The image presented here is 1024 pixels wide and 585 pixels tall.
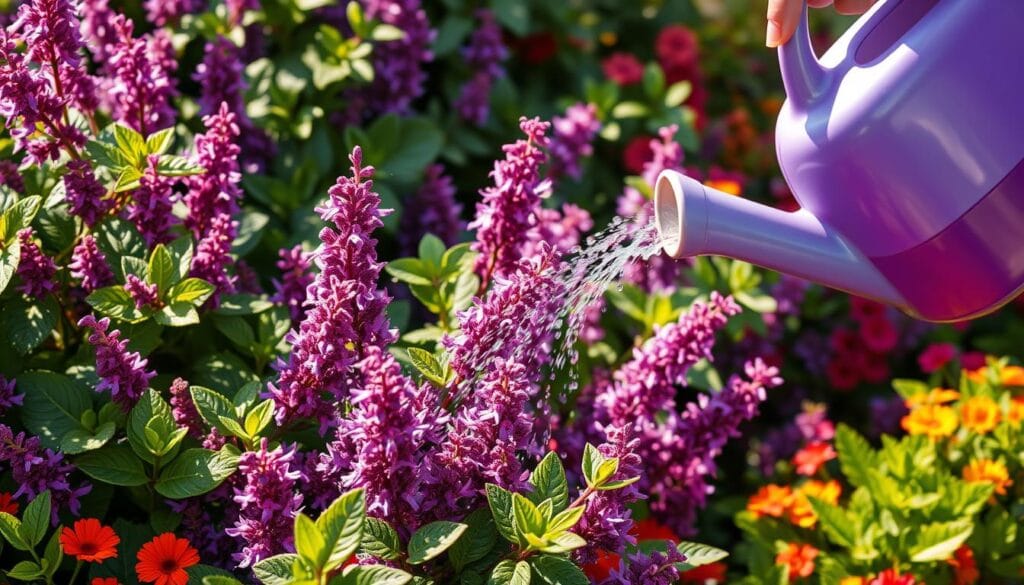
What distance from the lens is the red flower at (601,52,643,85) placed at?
2.79 m

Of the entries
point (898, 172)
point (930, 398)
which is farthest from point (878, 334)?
point (898, 172)

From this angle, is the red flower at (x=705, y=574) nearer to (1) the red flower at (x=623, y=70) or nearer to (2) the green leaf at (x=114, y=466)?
(2) the green leaf at (x=114, y=466)

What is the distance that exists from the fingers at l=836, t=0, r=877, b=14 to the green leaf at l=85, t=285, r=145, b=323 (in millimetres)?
984

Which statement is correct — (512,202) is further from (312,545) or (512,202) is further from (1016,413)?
(1016,413)

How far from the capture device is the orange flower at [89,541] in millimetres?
1294

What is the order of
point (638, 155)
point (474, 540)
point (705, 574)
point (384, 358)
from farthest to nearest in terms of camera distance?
1. point (638, 155)
2. point (705, 574)
3. point (474, 540)
4. point (384, 358)

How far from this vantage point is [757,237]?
51.1 inches

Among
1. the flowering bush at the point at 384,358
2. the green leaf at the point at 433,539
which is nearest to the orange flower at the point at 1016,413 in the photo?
the flowering bush at the point at 384,358

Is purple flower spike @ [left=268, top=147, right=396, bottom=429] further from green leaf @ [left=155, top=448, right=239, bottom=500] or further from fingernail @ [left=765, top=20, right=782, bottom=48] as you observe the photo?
fingernail @ [left=765, top=20, right=782, bottom=48]

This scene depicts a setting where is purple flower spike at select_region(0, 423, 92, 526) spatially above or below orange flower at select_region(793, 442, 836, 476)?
above

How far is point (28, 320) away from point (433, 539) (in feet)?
2.11

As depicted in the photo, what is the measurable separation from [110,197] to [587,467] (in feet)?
2.47

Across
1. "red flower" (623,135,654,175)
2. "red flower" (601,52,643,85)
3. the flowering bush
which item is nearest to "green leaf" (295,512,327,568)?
the flowering bush

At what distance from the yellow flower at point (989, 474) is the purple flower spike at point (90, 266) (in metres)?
1.31
